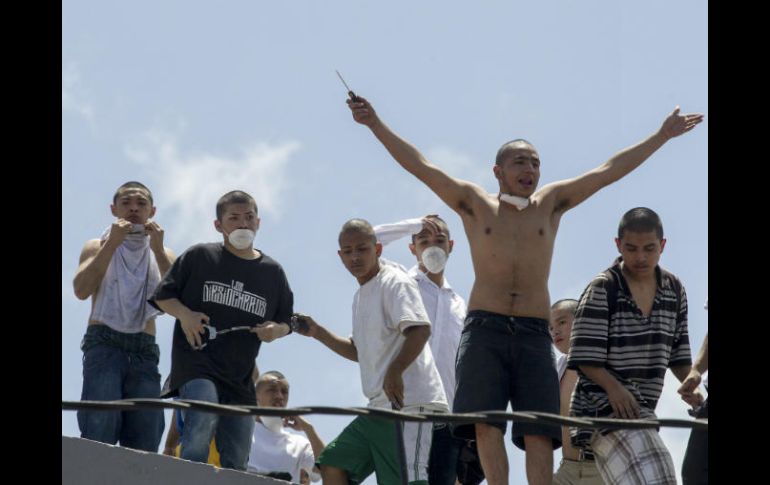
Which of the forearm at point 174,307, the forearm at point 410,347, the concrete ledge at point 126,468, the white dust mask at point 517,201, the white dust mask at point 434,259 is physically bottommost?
the concrete ledge at point 126,468

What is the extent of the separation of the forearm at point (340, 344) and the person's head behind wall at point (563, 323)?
1346 mm

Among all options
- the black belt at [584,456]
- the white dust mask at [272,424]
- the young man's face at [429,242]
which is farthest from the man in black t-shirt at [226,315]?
the black belt at [584,456]

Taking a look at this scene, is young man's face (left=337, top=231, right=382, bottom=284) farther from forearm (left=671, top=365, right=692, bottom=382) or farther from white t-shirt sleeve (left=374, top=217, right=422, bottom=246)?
forearm (left=671, top=365, right=692, bottom=382)

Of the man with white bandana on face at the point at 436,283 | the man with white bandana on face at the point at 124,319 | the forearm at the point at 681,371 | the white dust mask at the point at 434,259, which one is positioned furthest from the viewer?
the white dust mask at the point at 434,259

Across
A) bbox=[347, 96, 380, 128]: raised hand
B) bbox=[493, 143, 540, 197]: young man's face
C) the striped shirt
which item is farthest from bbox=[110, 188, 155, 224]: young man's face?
the striped shirt

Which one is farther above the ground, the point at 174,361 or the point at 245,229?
the point at 245,229

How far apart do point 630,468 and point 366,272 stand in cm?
224

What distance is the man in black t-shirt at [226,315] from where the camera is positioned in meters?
8.72

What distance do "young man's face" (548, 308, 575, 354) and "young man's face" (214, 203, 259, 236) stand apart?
6.75 ft

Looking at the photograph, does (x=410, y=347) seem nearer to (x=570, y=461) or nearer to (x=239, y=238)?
(x=570, y=461)

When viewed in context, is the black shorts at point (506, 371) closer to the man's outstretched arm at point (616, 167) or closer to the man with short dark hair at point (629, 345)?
the man with short dark hair at point (629, 345)
